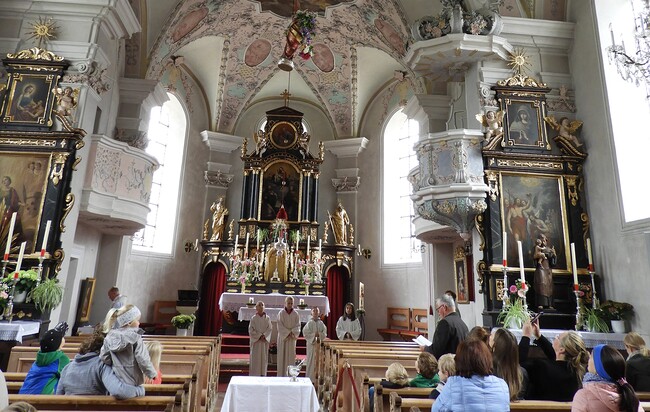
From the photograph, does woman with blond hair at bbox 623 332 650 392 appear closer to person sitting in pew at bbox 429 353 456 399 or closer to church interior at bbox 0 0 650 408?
person sitting in pew at bbox 429 353 456 399

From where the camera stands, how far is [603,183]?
664cm

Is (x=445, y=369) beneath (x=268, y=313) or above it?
→ beneath

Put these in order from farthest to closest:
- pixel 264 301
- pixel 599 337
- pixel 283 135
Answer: pixel 283 135, pixel 264 301, pixel 599 337

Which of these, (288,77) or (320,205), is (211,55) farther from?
(320,205)

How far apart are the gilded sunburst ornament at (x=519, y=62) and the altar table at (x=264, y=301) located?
6533 mm

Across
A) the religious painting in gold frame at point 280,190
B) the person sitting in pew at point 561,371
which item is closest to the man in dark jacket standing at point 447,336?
the person sitting in pew at point 561,371

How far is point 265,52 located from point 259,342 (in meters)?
9.71

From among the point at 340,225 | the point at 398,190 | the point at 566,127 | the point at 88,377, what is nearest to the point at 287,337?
the point at 88,377

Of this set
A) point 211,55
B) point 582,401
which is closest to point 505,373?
point 582,401

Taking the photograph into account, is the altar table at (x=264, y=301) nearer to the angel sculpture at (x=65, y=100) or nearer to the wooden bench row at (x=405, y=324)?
the wooden bench row at (x=405, y=324)

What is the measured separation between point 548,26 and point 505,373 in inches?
279

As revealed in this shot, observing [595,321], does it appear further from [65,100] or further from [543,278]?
[65,100]

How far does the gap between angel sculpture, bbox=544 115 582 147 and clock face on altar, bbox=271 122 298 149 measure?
27.6 ft

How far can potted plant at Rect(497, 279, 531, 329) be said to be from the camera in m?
5.86
